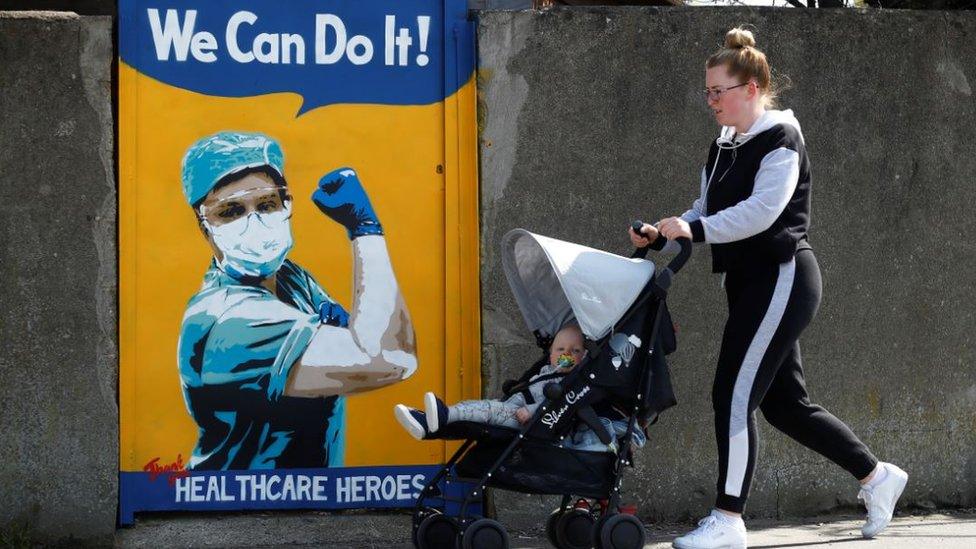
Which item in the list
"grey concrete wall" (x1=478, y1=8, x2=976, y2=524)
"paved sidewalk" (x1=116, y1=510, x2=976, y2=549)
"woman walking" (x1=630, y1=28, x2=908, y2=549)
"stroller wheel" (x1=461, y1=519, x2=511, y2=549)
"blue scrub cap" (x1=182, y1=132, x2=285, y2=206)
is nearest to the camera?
"stroller wheel" (x1=461, y1=519, x2=511, y2=549)

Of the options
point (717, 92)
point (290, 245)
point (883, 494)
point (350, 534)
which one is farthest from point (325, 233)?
point (883, 494)

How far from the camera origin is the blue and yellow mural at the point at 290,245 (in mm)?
5449

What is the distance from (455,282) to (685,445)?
126cm

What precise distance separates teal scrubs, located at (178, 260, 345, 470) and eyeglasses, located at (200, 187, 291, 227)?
21 cm

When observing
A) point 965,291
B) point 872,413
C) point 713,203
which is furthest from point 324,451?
point 965,291

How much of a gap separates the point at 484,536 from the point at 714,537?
918 millimetres

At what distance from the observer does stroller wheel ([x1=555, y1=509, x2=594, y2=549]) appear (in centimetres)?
495

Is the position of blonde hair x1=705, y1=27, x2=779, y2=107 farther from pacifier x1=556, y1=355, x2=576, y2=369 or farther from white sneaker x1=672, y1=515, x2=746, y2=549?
white sneaker x1=672, y1=515, x2=746, y2=549

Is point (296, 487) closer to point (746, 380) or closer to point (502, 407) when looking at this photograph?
point (502, 407)

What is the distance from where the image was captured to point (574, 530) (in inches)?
196

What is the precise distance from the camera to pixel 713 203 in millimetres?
4988

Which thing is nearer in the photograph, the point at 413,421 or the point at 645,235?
the point at 413,421
